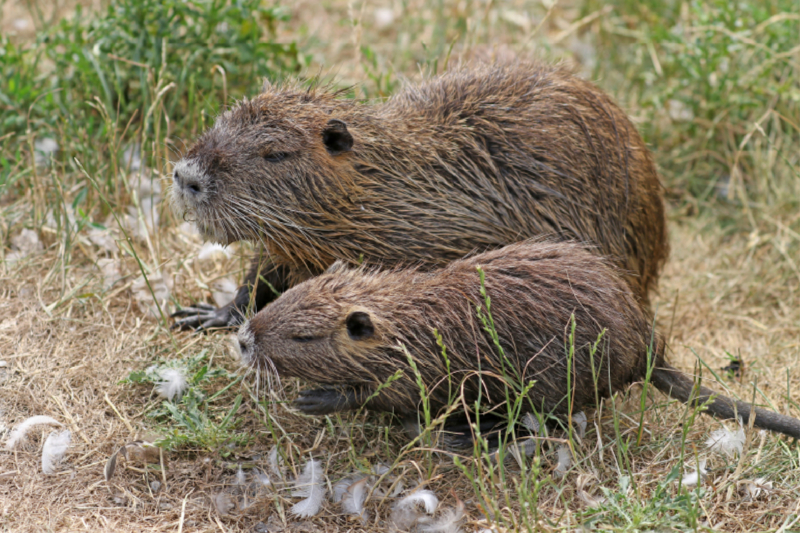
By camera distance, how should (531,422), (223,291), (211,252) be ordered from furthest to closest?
(211,252) < (223,291) < (531,422)

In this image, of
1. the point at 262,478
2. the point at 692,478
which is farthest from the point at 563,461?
the point at 262,478

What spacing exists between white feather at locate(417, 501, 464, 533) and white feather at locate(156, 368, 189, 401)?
1105 mm

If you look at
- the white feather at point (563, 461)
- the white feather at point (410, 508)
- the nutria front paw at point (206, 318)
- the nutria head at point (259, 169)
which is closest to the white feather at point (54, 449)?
the nutria front paw at point (206, 318)

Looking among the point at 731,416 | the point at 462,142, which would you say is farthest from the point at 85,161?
the point at 731,416

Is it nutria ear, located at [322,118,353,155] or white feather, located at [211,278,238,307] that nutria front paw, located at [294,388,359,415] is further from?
white feather, located at [211,278,238,307]

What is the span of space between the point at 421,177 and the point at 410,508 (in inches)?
52.0

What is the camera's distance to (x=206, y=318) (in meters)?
3.87

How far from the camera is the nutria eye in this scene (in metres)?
3.33

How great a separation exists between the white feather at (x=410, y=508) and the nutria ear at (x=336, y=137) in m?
1.34

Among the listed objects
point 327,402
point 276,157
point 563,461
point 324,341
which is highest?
point 276,157

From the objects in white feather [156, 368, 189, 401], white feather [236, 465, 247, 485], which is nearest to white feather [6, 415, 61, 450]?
white feather [156, 368, 189, 401]

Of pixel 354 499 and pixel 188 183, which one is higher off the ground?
pixel 188 183

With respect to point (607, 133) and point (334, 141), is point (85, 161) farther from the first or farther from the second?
point (607, 133)

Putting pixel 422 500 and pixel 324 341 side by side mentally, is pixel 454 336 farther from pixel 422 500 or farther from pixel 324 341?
pixel 422 500
